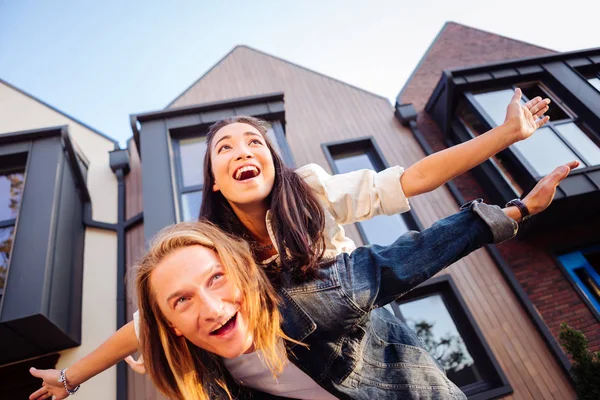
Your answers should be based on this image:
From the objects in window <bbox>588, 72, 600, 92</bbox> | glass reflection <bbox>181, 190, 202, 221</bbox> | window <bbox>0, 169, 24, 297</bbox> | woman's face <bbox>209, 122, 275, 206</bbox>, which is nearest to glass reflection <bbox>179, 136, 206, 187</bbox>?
glass reflection <bbox>181, 190, 202, 221</bbox>

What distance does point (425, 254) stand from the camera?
3.69ft

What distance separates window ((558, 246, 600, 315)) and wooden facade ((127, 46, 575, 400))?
1.19m

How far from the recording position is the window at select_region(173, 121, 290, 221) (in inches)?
192

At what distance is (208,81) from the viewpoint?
307 inches

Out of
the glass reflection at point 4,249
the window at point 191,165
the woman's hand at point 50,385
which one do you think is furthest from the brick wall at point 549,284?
the glass reflection at point 4,249

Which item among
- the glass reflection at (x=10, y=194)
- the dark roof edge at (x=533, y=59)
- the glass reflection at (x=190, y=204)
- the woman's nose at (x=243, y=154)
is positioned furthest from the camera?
the dark roof edge at (x=533, y=59)

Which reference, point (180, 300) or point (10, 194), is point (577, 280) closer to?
point (180, 300)

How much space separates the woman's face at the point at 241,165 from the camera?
1.62 m

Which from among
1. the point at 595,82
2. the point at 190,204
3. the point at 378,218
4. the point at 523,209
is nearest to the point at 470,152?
the point at 523,209

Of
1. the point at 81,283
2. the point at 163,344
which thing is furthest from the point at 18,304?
the point at 163,344

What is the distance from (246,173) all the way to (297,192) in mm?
282

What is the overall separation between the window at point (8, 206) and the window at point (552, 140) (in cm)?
793

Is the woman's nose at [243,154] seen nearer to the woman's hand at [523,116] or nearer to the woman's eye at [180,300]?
the woman's eye at [180,300]

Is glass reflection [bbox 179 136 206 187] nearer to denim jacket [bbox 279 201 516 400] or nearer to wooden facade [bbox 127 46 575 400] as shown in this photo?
wooden facade [bbox 127 46 575 400]
